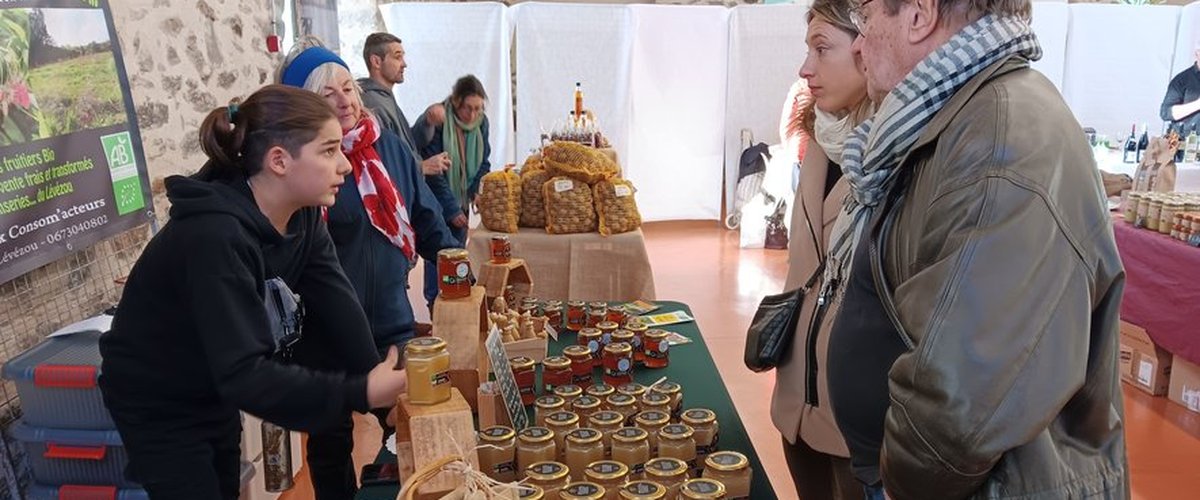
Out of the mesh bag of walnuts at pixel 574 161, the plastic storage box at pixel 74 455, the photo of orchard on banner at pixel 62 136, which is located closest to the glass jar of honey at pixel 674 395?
the plastic storage box at pixel 74 455

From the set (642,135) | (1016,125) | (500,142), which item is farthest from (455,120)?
(1016,125)

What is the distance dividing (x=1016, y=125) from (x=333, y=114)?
1344mm

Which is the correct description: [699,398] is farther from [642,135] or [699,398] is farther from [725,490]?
[642,135]

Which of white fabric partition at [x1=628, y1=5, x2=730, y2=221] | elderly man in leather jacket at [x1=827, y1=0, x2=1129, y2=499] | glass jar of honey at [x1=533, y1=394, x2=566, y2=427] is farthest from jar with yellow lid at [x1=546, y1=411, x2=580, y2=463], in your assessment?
white fabric partition at [x1=628, y1=5, x2=730, y2=221]

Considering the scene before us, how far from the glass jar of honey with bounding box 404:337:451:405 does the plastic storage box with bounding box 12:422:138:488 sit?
3.98ft

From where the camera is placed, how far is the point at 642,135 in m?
8.12

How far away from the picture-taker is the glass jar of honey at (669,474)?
5.18 feet

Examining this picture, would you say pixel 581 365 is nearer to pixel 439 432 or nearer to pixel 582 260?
pixel 439 432

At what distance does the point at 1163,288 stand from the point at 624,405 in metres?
3.18

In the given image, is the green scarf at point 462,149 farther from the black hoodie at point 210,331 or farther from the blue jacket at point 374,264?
the black hoodie at point 210,331

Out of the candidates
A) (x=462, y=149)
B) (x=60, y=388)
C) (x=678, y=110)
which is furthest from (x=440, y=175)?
(x=678, y=110)

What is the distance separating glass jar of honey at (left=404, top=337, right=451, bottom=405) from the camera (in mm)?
1488

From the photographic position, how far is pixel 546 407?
189 centimetres

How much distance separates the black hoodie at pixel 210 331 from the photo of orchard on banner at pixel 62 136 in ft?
2.38
